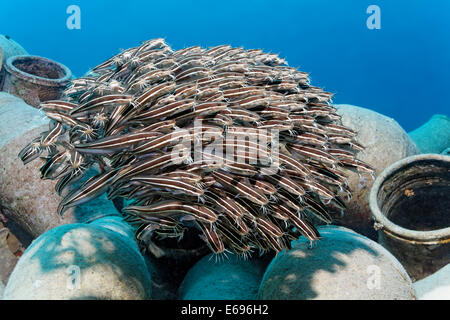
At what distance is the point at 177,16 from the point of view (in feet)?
402

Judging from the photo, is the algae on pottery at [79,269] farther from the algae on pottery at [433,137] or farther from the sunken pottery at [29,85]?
the algae on pottery at [433,137]

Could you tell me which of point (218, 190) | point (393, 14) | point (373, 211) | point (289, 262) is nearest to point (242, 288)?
point (289, 262)

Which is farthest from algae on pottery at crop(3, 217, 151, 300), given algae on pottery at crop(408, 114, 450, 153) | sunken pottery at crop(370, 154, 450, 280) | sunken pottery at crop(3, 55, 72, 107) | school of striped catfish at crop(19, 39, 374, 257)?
algae on pottery at crop(408, 114, 450, 153)

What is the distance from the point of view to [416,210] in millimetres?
7445

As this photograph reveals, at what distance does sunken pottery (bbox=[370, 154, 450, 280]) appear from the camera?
6.02 meters

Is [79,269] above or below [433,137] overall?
above

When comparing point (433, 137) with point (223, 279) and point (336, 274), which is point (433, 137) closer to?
point (336, 274)

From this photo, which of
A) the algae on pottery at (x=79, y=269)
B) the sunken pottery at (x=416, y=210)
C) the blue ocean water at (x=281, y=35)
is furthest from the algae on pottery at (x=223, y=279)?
the blue ocean water at (x=281, y=35)

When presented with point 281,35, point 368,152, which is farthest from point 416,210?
point 281,35

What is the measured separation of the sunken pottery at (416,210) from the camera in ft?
19.8

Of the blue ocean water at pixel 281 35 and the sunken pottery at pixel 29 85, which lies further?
the blue ocean water at pixel 281 35

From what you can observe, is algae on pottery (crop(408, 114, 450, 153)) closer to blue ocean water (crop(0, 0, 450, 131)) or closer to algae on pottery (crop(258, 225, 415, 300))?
algae on pottery (crop(258, 225, 415, 300))

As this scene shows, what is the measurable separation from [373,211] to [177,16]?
12688 cm
